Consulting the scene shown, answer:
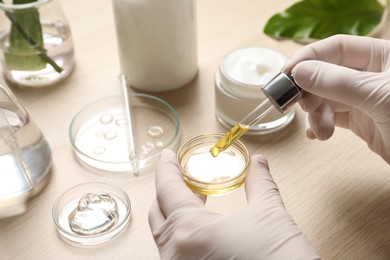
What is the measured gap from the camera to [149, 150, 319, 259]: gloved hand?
65 centimetres

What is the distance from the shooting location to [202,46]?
1121 mm

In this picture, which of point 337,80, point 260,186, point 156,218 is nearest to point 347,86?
point 337,80

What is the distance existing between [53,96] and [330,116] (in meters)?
0.47

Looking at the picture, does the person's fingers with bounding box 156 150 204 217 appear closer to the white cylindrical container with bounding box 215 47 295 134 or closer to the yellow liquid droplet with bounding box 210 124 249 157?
the yellow liquid droplet with bounding box 210 124 249 157

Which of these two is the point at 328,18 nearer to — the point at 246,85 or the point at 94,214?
the point at 246,85

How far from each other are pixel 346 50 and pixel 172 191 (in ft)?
1.04

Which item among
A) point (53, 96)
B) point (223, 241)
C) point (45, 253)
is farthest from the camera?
point (53, 96)

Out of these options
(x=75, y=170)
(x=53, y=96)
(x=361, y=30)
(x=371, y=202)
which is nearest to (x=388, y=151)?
(x=371, y=202)

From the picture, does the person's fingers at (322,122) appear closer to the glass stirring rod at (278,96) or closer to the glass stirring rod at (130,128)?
the glass stirring rod at (278,96)

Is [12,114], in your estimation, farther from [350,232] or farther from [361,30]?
[361,30]

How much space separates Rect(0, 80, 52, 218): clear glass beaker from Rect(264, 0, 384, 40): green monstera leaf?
0.51 m

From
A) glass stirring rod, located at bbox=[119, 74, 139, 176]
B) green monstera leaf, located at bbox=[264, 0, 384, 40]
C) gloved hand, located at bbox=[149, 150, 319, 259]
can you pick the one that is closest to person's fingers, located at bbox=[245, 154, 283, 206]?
gloved hand, located at bbox=[149, 150, 319, 259]

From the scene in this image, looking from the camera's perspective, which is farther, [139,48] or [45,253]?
[139,48]

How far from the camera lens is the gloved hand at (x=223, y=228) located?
2.15 feet
